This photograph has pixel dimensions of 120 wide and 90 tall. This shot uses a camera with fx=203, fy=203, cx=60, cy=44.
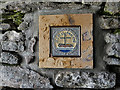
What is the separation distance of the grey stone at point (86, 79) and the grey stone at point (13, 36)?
434 millimetres

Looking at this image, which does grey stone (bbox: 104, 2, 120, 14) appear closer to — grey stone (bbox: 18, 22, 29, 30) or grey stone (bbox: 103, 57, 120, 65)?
grey stone (bbox: 103, 57, 120, 65)

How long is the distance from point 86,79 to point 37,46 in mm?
477

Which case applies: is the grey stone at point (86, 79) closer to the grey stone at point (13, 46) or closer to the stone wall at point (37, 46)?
the stone wall at point (37, 46)

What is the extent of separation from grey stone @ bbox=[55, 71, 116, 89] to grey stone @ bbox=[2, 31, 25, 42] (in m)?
0.43

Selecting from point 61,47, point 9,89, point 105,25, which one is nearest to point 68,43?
point 61,47

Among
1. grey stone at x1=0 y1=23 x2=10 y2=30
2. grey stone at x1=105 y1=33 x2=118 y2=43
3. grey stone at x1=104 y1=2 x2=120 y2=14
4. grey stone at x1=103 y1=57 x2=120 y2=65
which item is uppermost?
grey stone at x1=104 y1=2 x2=120 y2=14

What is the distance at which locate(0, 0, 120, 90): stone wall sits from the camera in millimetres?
1600

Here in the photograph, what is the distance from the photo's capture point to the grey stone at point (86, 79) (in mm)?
1602

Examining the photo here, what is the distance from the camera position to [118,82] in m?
1.64

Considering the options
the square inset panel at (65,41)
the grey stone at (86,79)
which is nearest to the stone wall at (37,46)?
the grey stone at (86,79)

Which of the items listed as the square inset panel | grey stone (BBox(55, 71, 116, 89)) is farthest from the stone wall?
the square inset panel

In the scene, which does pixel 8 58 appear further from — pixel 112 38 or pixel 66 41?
pixel 112 38

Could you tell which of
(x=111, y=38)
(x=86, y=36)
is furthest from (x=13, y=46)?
(x=111, y=38)

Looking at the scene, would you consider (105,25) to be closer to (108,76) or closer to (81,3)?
(81,3)
